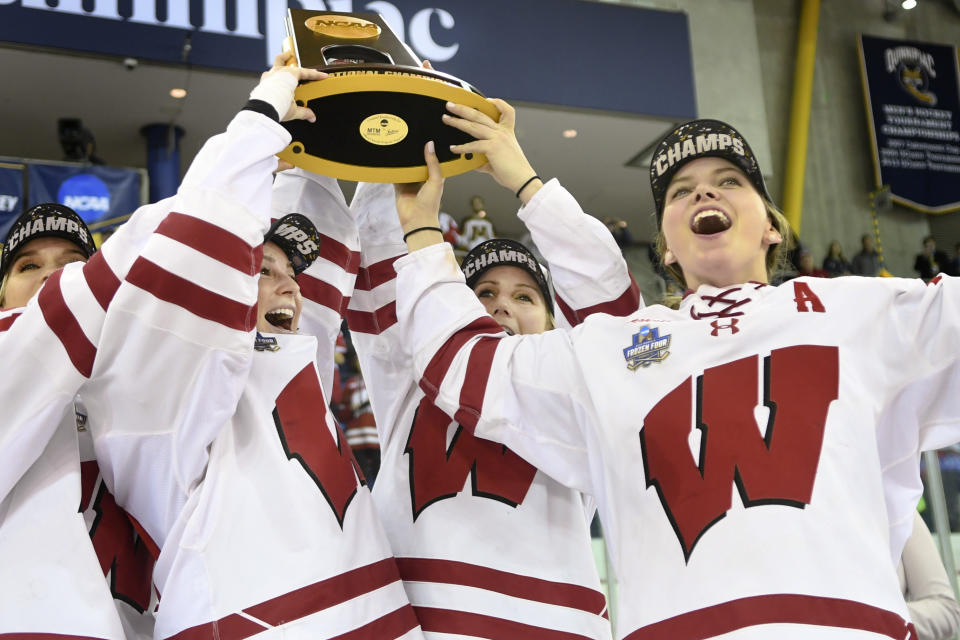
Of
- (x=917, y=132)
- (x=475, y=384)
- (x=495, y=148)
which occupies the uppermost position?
(x=917, y=132)

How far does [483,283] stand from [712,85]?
30.6 feet

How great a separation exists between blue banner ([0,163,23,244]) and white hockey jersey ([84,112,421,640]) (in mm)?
5923

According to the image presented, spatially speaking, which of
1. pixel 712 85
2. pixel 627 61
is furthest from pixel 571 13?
pixel 712 85

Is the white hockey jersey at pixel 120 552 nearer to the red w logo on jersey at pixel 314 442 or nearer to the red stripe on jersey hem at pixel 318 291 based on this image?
the red w logo on jersey at pixel 314 442

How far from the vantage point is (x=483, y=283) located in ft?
8.10

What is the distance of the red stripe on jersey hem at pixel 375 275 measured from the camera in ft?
7.93

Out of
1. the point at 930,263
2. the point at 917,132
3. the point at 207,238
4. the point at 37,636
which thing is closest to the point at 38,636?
the point at 37,636

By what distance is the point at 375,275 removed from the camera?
2.43 metres

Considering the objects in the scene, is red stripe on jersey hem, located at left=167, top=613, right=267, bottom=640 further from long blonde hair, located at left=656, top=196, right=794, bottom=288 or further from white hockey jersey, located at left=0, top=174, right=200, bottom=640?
long blonde hair, located at left=656, top=196, right=794, bottom=288

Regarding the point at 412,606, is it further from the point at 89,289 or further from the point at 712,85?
the point at 712,85

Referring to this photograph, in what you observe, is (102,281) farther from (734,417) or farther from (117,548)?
(734,417)

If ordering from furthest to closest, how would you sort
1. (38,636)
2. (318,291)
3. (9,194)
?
(9,194)
(318,291)
(38,636)

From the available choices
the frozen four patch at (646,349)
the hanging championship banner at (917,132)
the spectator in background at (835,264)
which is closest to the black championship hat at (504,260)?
the frozen four patch at (646,349)

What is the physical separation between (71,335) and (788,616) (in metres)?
1.31
